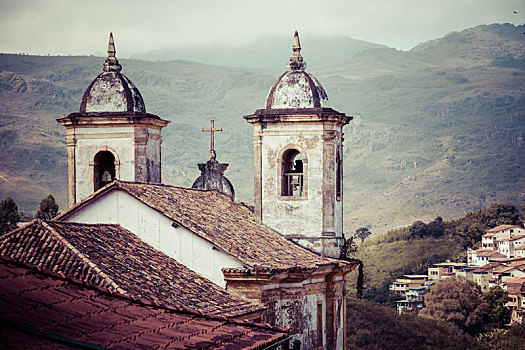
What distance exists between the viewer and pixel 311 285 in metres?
18.8

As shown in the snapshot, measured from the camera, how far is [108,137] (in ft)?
69.5

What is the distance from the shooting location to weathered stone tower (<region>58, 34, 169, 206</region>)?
828 inches

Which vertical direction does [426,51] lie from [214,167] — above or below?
above

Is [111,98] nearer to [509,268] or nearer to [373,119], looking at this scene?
Result: [509,268]

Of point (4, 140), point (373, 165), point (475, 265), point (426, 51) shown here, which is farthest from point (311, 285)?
point (426, 51)

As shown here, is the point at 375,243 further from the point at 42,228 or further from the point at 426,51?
the point at 426,51

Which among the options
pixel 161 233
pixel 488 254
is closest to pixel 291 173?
pixel 161 233

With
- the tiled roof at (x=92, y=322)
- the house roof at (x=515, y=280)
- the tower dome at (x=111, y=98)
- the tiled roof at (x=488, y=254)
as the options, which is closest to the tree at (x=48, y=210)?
the tower dome at (x=111, y=98)

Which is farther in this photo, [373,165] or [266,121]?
[373,165]

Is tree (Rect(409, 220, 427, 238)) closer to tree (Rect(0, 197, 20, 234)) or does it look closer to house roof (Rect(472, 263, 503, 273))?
house roof (Rect(472, 263, 503, 273))

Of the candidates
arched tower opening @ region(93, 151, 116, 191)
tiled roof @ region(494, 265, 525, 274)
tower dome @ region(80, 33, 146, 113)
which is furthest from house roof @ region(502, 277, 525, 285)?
tower dome @ region(80, 33, 146, 113)

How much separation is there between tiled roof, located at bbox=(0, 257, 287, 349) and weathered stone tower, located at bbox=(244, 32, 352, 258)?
9396 millimetres

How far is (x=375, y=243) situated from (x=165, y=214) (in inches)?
2528

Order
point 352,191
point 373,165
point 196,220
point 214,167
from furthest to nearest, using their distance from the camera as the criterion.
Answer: point 373,165
point 352,191
point 214,167
point 196,220
